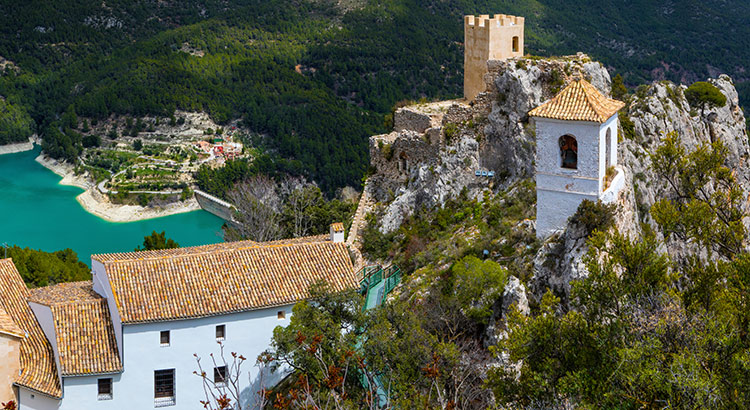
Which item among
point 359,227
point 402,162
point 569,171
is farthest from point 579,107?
point 359,227

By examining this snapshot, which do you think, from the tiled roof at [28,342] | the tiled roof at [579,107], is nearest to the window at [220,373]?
the tiled roof at [28,342]

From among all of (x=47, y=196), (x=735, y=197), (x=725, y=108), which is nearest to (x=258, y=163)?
(x=47, y=196)

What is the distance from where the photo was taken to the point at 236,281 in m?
23.6

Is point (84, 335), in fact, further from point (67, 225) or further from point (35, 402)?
point (67, 225)

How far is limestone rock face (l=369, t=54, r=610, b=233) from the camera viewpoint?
1057 inches

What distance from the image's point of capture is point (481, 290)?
20.9 meters

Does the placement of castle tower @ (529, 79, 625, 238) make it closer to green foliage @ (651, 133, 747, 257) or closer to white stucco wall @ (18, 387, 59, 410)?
green foliage @ (651, 133, 747, 257)

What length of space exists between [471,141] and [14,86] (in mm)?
88219

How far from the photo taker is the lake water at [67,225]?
2608 inches

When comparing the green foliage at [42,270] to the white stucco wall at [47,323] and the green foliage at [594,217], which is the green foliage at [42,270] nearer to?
the white stucco wall at [47,323]

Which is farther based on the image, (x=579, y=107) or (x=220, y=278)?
(x=220, y=278)

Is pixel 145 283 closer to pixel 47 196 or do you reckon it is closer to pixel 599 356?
pixel 599 356

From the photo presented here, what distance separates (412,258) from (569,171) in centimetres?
606

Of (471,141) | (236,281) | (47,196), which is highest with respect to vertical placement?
(471,141)
